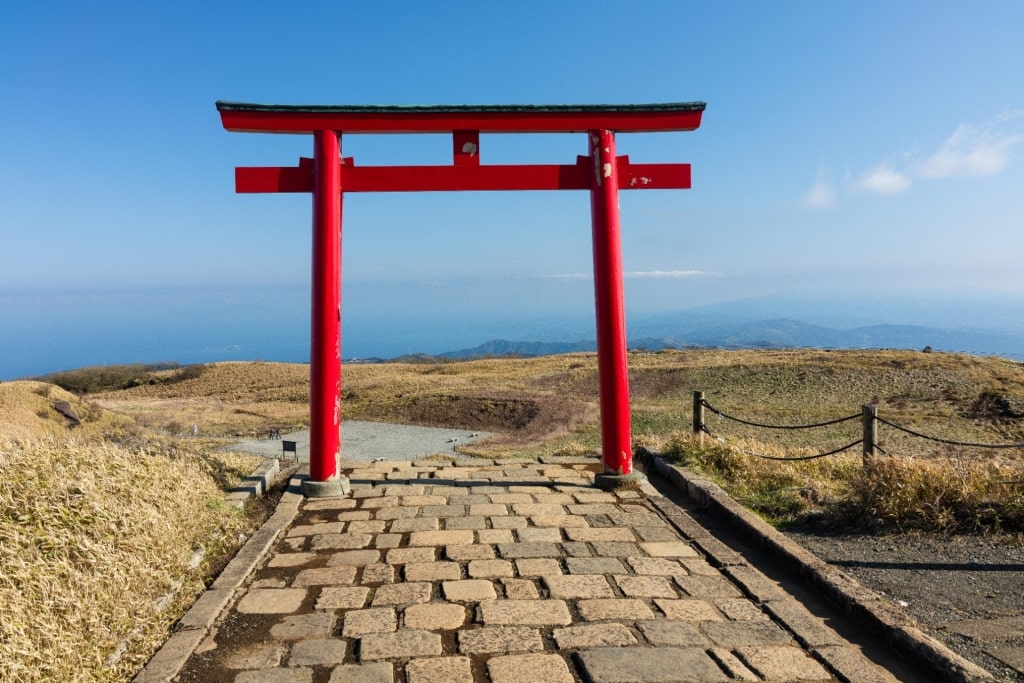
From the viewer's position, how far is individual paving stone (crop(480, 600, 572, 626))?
12.7 feet

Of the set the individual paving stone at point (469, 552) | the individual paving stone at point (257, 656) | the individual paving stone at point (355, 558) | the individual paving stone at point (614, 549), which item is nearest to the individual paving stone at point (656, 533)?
the individual paving stone at point (614, 549)

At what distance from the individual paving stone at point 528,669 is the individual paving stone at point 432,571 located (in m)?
1.18

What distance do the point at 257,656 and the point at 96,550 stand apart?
1.27 m

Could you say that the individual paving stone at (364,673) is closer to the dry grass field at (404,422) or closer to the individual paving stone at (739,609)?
the dry grass field at (404,422)

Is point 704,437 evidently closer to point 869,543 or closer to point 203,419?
point 869,543

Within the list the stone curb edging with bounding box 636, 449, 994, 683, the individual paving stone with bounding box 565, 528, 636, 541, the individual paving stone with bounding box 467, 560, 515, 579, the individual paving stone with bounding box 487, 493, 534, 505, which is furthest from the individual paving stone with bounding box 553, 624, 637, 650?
the individual paving stone with bounding box 487, 493, 534, 505

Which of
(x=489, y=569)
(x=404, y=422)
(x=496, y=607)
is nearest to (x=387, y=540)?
(x=489, y=569)

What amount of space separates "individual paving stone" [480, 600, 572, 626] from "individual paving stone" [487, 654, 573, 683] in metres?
0.39

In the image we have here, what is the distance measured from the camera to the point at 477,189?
733cm

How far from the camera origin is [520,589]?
4375 millimetres

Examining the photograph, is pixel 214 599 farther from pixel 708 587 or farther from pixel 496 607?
pixel 708 587

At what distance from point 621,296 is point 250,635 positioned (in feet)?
16.1

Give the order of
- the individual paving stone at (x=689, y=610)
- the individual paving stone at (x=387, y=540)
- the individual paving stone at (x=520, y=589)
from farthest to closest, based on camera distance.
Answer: the individual paving stone at (x=387, y=540) < the individual paving stone at (x=520, y=589) < the individual paving stone at (x=689, y=610)

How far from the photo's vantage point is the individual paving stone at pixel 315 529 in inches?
224
